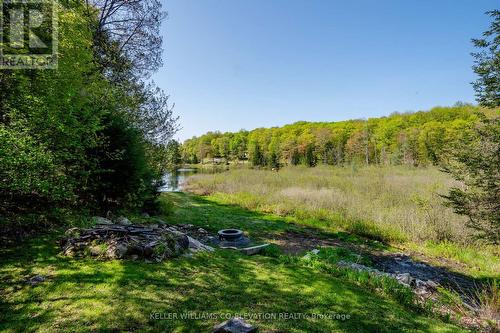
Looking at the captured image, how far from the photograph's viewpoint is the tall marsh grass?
8.20 metres

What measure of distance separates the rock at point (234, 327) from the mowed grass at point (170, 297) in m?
0.16

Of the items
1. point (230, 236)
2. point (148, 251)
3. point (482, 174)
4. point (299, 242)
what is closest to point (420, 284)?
point (482, 174)

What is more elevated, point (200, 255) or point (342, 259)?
point (200, 255)

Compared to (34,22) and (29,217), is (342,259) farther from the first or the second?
(34,22)

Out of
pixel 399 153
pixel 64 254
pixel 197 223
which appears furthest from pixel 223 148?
pixel 64 254

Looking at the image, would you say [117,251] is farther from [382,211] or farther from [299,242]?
[382,211]

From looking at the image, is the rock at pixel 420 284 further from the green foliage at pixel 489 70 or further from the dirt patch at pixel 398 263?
the green foliage at pixel 489 70

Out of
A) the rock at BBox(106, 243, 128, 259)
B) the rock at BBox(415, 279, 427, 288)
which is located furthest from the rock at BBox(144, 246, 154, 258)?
the rock at BBox(415, 279, 427, 288)

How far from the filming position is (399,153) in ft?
128

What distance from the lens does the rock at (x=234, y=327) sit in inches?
98.0

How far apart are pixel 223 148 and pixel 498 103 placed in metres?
73.9

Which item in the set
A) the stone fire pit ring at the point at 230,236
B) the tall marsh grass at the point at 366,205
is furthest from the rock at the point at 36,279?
the tall marsh grass at the point at 366,205

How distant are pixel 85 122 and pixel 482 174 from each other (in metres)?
8.79

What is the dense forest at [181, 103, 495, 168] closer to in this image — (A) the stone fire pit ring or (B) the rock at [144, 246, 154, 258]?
(A) the stone fire pit ring
